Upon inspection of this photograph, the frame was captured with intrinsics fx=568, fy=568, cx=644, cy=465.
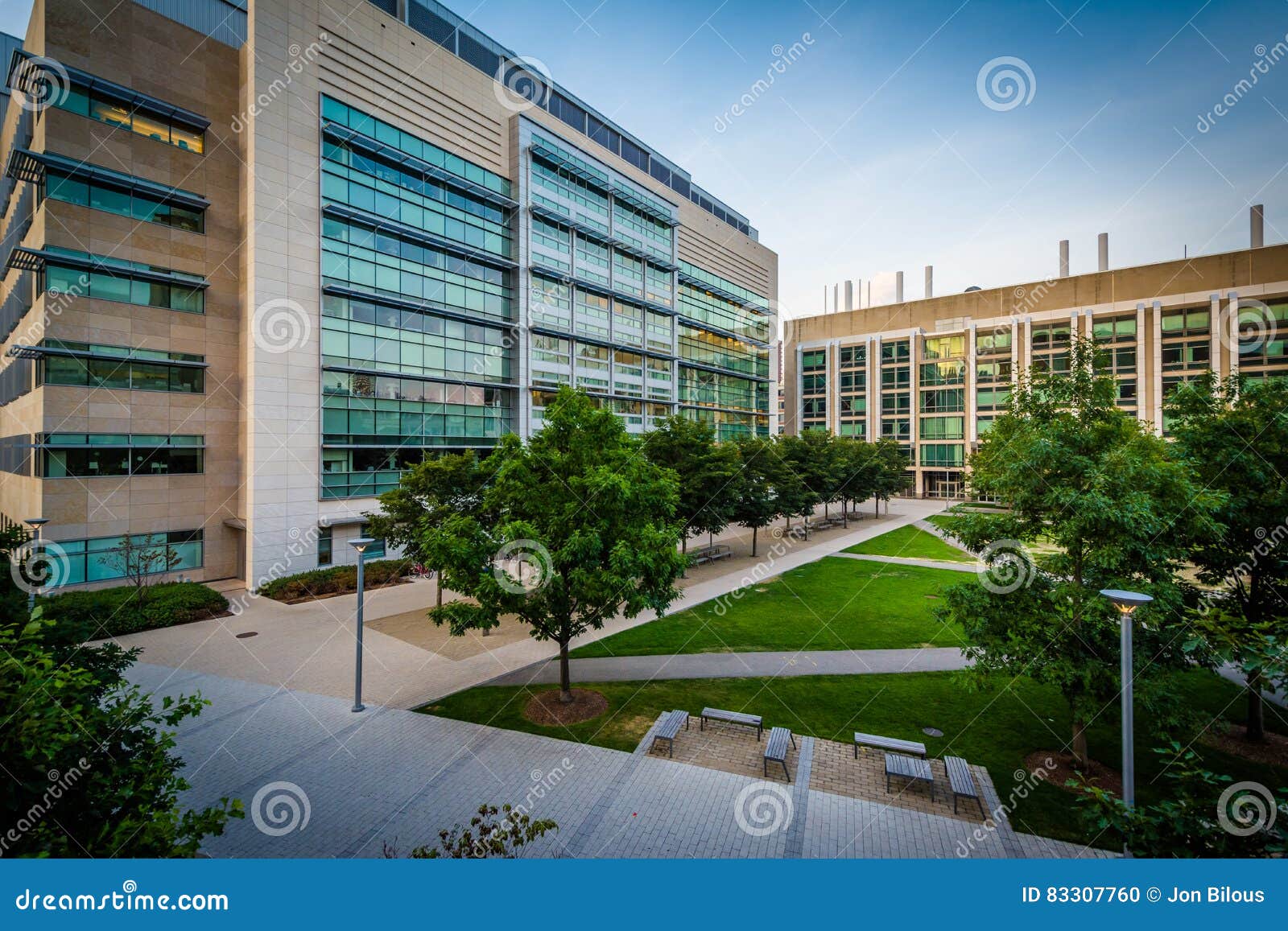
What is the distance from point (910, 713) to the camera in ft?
40.6

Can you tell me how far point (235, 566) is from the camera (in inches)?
999

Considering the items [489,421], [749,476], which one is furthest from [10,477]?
[749,476]

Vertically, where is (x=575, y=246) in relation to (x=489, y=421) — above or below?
above

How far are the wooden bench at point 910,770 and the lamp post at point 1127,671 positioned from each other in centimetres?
274

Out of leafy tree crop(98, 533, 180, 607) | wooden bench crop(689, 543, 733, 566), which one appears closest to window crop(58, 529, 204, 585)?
leafy tree crop(98, 533, 180, 607)

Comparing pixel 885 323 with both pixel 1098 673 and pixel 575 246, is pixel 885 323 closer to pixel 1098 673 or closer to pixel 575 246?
pixel 575 246

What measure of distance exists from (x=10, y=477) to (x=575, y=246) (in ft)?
104

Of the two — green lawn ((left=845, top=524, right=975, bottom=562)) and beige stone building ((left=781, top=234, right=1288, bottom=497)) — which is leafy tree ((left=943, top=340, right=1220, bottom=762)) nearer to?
green lawn ((left=845, top=524, right=975, bottom=562))

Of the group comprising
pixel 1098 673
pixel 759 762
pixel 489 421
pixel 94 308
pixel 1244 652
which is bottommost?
pixel 759 762

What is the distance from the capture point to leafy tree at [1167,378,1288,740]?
9.98 metres

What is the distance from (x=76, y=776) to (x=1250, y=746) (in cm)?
1765

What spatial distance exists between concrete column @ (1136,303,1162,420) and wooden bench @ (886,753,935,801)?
60104 millimetres

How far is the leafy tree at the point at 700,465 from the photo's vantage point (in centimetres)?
2512

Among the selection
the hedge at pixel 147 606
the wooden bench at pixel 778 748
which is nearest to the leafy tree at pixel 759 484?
the wooden bench at pixel 778 748
